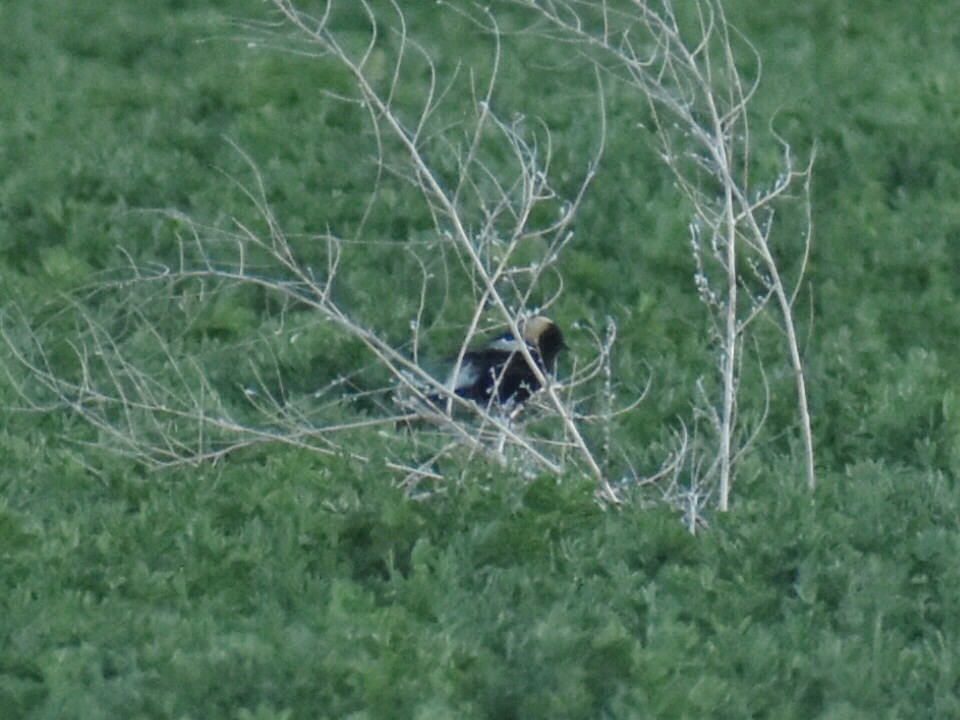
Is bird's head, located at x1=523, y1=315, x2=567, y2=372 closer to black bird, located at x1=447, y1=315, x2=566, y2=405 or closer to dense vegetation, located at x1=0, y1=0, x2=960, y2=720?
black bird, located at x1=447, y1=315, x2=566, y2=405

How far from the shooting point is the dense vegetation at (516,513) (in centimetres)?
479

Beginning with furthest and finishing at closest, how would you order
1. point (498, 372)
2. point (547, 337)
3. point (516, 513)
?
point (547, 337)
point (498, 372)
point (516, 513)

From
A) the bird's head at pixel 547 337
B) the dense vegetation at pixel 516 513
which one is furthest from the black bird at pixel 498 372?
the dense vegetation at pixel 516 513

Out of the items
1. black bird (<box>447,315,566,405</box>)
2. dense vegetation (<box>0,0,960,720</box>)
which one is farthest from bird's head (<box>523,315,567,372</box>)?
dense vegetation (<box>0,0,960,720</box>)

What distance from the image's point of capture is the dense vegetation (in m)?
4.79

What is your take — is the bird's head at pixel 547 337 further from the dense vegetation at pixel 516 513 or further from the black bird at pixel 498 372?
the dense vegetation at pixel 516 513

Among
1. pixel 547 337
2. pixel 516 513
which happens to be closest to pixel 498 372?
pixel 547 337

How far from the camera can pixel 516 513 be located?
19.0 feet

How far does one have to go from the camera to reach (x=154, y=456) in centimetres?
647

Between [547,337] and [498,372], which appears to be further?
[547,337]

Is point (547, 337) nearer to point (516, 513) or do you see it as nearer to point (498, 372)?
point (498, 372)

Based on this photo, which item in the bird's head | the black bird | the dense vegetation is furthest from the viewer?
the bird's head

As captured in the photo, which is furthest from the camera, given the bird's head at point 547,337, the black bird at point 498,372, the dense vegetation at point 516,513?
the bird's head at point 547,337

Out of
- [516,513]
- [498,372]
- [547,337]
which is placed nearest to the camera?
[516,513]
